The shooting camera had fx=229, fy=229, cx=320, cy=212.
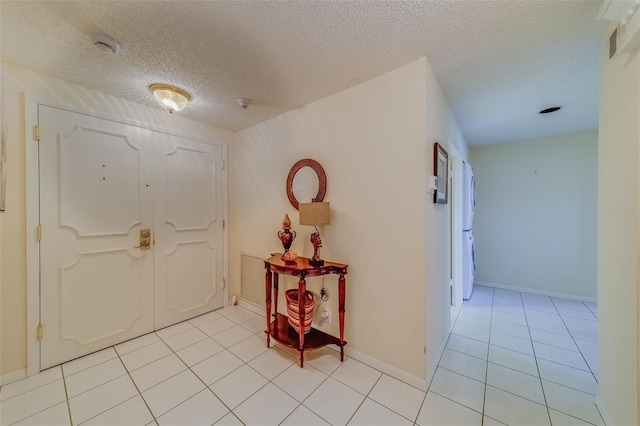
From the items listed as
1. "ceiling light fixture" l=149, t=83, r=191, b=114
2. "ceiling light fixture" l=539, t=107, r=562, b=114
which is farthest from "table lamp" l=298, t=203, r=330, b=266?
"ceiling light fixture" l=539, t=107, r=562, b=114

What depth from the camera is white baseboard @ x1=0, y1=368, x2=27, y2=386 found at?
5.34ft

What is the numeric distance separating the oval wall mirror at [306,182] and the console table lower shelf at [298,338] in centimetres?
117

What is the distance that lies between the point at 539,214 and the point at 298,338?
13.1 feet

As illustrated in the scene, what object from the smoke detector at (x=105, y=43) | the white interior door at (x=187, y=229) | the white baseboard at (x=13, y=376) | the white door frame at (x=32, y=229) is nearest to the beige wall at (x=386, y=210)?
the white interior door at (x=187, y=229)

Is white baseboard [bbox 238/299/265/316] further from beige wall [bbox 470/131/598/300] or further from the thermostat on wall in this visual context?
beige wall [bbox 470/131/598/300]

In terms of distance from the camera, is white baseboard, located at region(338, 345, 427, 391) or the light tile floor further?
white baseboard, located at region(338, 345, 427, 391)

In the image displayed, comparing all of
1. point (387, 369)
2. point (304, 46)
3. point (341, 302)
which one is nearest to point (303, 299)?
point (341, 302)

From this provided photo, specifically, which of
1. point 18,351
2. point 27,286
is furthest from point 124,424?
point 27,286

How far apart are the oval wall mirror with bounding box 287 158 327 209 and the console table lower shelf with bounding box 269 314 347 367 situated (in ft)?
3.84

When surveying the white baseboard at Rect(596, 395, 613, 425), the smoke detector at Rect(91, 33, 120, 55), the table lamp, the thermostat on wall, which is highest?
the smoke detector at Rect(91, 33, 120, 55)

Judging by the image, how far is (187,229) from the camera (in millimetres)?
2650

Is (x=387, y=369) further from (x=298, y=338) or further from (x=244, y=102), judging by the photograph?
(x=244, y=102)

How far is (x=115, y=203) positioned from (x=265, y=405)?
85.3 inches

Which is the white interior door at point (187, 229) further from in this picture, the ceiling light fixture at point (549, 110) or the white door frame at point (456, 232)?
the ceiling light fixture at point (549, 110)
